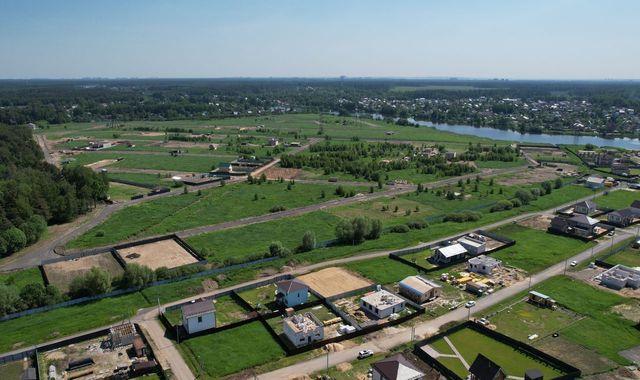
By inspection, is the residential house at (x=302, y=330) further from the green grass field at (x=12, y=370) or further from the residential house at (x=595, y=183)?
the residential house at (x=595, y=183)

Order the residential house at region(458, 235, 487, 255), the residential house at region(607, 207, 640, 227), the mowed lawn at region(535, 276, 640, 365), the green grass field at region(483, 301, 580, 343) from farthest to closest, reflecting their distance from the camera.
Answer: the residential house at region(607, 207, 640, 227) → the residential house at region(458, 235, 487, 255) → the green grass field at region(483, 301, 580, 343) → the mowed lawn at region(535, 276, 640, 365)

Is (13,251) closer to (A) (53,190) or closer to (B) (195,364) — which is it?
(A) (53,190)

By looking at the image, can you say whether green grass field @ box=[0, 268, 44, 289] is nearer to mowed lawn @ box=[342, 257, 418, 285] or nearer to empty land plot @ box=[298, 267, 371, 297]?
empty land plot @ box=[298, 267, 371, 297]

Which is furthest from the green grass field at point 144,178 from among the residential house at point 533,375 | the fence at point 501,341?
the residential house at point 533,375

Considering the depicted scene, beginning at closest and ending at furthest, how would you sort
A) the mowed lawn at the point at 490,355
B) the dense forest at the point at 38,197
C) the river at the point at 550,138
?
the mowed lawn at the point at 490,355
the dense forest at the point at 38,197
the river at the point at 550,138

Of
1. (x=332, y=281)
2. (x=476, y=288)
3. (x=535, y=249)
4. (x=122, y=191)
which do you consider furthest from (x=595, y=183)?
(x=122, y=191)

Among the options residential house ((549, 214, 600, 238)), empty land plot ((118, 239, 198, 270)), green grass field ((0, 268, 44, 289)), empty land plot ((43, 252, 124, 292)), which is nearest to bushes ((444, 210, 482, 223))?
residential house ((549, 214, 600, 238))
